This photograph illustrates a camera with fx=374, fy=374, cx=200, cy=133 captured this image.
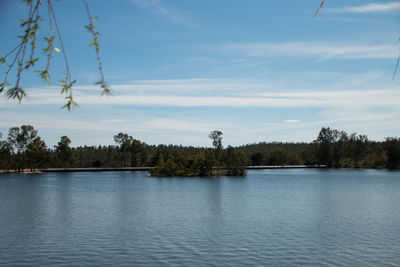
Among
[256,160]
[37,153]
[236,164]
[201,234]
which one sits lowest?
[201,234]

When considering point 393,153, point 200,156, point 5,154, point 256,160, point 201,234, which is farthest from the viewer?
point 256,160

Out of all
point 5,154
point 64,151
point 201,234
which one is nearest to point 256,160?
point 64,151

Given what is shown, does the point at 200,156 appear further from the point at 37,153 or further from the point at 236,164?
the point at 37,153

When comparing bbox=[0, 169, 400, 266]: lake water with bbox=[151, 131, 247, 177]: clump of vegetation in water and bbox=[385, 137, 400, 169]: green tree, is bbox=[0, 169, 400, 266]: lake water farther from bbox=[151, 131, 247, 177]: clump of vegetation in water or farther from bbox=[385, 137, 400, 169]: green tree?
bbox=[385, 137, 400, 169]: green tree

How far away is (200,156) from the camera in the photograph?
Answer: 98.1m

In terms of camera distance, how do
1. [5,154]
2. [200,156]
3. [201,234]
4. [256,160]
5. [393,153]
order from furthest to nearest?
[256,160], [393,153], [5,154], [200,156], [201,234]

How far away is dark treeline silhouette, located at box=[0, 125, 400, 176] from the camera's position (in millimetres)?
100062

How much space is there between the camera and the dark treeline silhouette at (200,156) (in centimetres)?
10006

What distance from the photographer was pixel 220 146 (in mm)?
104938

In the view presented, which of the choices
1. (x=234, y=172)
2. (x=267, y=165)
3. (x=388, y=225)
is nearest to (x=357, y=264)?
(x=388, y=225)

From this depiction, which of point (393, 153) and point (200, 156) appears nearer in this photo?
point (200, 156)

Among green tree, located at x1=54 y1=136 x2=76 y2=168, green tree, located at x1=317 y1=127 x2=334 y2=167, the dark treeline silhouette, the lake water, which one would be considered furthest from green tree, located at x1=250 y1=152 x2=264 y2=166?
the lake water

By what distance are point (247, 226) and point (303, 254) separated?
7619mm

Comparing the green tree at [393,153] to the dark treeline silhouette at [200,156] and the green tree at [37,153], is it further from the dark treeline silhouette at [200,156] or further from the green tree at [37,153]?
the green tree at [37,153]
